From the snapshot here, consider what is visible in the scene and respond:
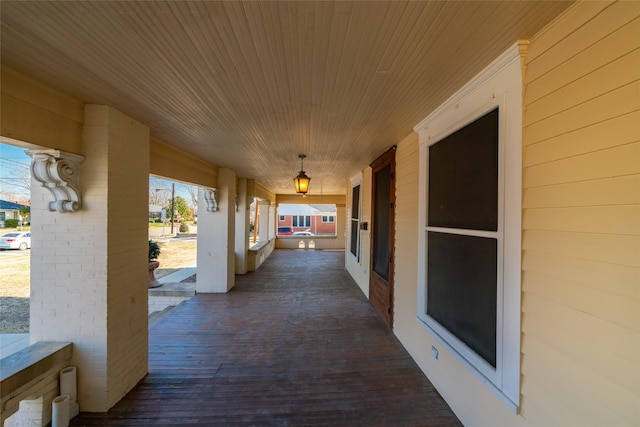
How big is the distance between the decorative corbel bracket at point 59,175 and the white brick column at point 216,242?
3.57 metres

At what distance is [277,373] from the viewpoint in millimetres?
2834

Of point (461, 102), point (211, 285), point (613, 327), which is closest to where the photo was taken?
point (613, 327)

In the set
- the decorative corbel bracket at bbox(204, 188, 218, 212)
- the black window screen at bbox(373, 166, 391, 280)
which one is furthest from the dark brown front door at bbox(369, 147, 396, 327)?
the decorative corbel bracket at bbox(204, 188, 218, 212)

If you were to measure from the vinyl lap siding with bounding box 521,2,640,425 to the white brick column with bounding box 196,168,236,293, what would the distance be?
220 inches

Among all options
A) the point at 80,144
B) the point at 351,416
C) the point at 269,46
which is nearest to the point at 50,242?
the point at 80,144

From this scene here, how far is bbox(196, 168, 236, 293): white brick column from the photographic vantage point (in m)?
5.77

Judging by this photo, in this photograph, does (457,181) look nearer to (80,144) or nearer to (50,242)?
(80,144)

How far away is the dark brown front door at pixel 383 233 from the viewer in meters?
3.95

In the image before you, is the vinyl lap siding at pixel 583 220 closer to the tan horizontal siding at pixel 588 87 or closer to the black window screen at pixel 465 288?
the tan horizontal siding at pixel 588 87

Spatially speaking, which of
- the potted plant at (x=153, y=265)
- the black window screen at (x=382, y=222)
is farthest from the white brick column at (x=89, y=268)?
the potted plant at (x=153, y=265)

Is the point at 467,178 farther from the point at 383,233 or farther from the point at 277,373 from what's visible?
the point at 277,373

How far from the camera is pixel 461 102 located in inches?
82.7

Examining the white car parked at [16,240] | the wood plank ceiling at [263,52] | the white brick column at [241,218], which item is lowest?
the white car parked at [16,240]

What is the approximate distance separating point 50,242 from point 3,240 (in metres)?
8.44
